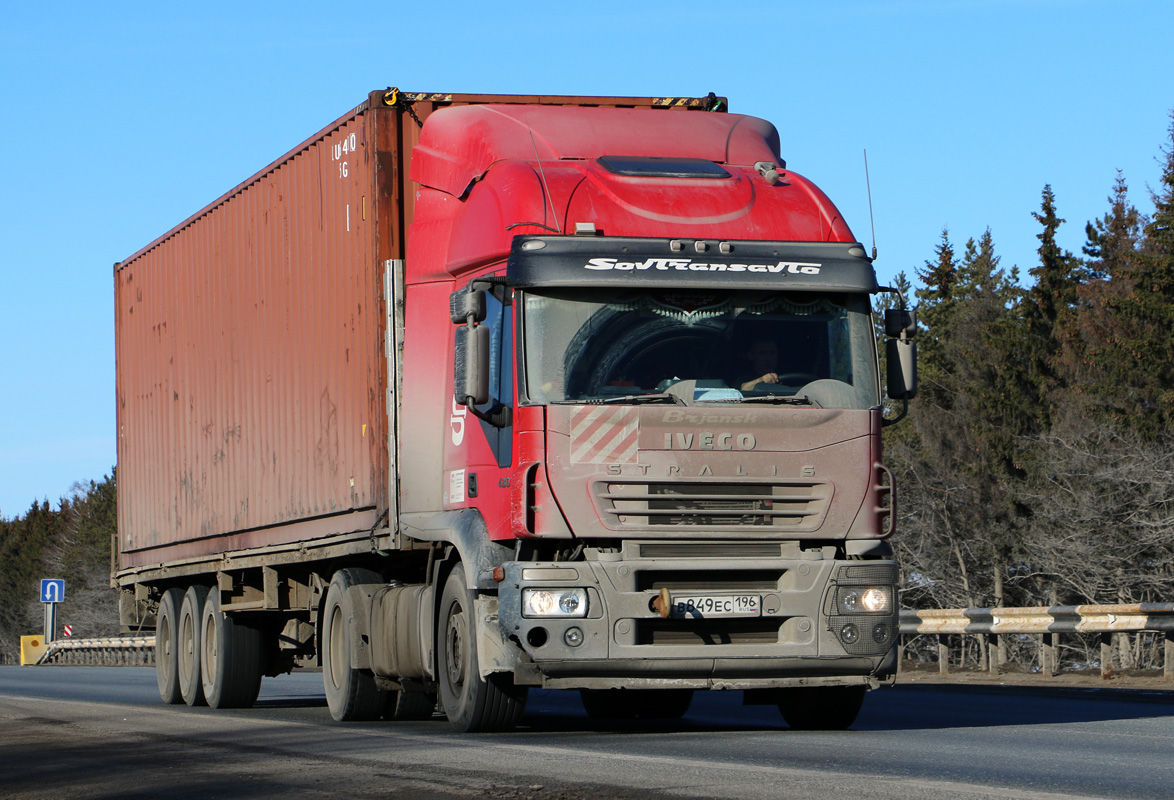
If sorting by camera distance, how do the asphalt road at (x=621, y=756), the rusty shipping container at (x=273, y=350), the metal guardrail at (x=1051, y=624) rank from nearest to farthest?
the asphalt road at (x=621, y=756) < the rusty shipping container at (x=273, y=350) < the metal guardrail at (x=1051, y=624)

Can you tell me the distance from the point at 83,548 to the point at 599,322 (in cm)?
11653

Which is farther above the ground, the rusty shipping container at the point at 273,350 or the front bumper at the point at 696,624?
the rusty shipping container at the point at 273,350

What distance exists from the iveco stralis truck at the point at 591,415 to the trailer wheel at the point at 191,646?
4.06 metres

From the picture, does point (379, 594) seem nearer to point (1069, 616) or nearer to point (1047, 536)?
point (1069, 616)

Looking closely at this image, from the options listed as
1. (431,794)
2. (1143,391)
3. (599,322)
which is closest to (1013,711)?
(599,322)

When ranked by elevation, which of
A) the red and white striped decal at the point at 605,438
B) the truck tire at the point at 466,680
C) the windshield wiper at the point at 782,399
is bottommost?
the truck tire at the point at 466,680

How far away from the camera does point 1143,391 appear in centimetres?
4706

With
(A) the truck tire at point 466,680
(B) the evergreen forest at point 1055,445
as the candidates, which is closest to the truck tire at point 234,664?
(A) the truck tire at point 466,680

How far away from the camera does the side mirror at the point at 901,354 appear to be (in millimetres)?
11164

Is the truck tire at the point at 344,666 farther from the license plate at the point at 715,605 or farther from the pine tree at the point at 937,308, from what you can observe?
the pine tree at the point at 937,308

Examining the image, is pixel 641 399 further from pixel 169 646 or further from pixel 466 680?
pixel 169 646

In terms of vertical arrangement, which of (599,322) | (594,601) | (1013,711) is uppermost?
(599,322)

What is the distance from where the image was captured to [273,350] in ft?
50.7

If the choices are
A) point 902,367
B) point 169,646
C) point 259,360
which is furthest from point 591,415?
point 169,646
